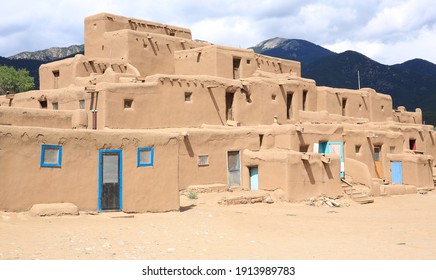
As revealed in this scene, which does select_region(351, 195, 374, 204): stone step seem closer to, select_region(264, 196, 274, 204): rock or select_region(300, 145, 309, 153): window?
select_region(300, 145, 309, 153): window

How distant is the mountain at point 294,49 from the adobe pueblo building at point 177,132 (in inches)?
3842

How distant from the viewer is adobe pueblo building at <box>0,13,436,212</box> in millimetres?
12961

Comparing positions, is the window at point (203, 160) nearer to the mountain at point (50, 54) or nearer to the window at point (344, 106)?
the window at point (344, 106)

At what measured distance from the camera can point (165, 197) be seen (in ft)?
48.2

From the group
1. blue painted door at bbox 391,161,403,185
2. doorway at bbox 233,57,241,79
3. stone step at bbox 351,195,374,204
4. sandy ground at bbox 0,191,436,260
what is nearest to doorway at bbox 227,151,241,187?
sandy ground at bbox 0,191,436,260

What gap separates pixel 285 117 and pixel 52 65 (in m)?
13.8

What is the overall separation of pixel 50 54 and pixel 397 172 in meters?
86.4

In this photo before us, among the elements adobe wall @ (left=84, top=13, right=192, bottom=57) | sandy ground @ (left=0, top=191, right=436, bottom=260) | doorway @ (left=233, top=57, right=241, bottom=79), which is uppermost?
adobe wall @ (left=84, top=13, right=192, bottom=57)

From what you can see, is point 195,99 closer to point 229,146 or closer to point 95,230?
point 229,146

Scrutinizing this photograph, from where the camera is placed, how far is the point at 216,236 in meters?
11.8

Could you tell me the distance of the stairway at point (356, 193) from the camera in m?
22.0

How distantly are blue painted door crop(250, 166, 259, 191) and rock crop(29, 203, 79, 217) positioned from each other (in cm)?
1055

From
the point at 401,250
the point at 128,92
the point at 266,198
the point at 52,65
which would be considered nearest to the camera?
the point at 401,250
